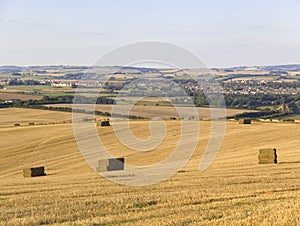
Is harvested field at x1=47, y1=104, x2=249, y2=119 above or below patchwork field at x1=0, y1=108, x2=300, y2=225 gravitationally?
above

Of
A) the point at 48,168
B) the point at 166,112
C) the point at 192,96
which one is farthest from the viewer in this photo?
the point at 192,96

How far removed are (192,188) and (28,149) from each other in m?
23.5

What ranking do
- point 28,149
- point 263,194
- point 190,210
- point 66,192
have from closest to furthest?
point 190,210 < point 263,194 < point 66,192 < point 28,149

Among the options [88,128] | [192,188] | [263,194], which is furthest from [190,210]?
[88,128]

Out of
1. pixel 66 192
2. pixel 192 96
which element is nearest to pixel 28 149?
pixel 66 192

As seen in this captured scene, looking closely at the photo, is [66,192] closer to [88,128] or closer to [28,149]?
[28,149]

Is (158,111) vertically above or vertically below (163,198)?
above

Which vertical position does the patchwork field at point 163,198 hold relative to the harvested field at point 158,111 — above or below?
below

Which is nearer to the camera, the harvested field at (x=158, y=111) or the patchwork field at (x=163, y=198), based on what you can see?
the patchwork field at (x=163, y=198)

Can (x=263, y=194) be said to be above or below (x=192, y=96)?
below

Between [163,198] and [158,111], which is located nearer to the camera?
[163,198]

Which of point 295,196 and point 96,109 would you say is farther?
point 96,109

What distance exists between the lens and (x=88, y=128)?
143ft

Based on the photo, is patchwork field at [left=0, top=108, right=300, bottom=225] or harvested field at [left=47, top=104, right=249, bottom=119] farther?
Answer: harvested field at [left=47, top=104, right=249, bottom=119]
